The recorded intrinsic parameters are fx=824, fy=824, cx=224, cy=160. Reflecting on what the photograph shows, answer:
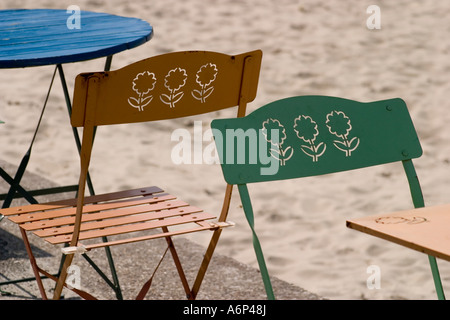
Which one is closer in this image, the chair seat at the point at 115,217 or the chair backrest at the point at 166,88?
the chair backrest at the point at 166,88

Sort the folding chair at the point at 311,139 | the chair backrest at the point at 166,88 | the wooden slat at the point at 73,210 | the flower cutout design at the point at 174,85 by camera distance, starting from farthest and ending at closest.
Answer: the wooden slat at the point at 73,210, the flower cutout design at the point at 174,85, the chair backrest at the point at 166,88, the folding chair at the point at 311,139

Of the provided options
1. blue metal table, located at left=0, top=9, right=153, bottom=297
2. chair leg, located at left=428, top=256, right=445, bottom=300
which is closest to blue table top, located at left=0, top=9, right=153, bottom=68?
blue metal table, located at left=0, top=9, right=153, bottom=297

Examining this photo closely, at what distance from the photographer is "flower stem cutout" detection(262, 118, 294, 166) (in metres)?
2.26

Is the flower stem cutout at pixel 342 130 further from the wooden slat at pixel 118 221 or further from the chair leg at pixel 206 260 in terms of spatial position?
the wooden slat at pixel 118 221

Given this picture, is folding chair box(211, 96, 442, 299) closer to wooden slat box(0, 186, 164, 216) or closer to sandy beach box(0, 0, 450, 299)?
wooden slat box(0, 186, 164, 216)

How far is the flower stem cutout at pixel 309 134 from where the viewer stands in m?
2.31

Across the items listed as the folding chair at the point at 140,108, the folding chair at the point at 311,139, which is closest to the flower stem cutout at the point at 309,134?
the folding chair at the point at 311,139

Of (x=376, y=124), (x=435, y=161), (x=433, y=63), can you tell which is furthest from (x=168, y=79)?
(x=433, y=63)

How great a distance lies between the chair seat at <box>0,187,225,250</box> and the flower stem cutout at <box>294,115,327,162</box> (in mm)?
450

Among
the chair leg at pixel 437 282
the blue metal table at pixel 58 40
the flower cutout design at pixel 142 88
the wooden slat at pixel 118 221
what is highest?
the flower cutout design at pixel 142 88

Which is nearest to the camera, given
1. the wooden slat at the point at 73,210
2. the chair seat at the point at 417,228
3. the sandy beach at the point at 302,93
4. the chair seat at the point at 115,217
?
the chair seat at the point at 417,228

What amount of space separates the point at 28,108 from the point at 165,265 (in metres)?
3.31

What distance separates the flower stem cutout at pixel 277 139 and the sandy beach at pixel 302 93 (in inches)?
63.2

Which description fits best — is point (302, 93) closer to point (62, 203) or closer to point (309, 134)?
point (62, 203)
